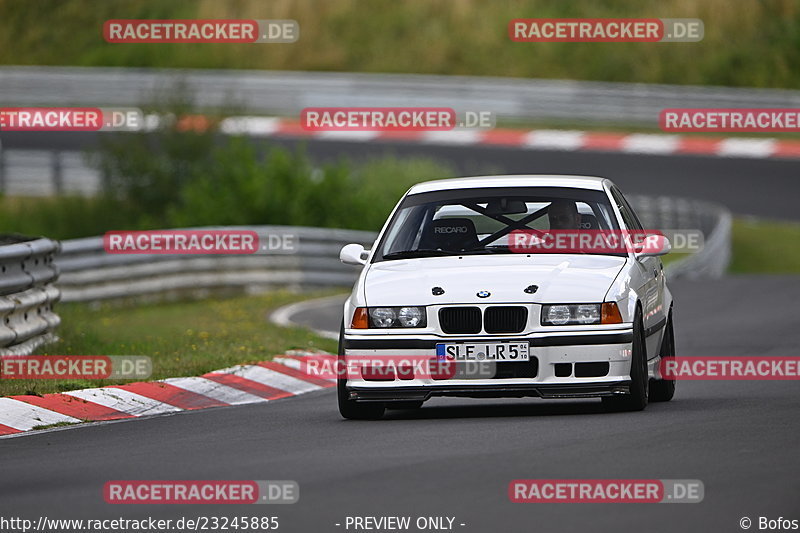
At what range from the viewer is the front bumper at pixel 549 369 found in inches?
400

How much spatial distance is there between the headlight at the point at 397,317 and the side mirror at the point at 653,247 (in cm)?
174

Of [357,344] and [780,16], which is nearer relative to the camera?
[357,344]

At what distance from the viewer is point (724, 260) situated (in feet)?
87.9

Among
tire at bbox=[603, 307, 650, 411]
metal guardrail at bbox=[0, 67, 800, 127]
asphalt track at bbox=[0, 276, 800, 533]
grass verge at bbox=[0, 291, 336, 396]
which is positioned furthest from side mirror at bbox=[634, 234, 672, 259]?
metal guardrail at bbox=[0, 67, 800, 127]

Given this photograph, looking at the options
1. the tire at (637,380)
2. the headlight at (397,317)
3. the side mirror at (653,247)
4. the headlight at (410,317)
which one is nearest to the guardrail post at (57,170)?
the side mirror at (653,247)

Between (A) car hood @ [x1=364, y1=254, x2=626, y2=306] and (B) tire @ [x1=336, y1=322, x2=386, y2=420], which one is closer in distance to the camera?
(A) car hood @ [x1=364, y1=254, x2=626, y2=306]

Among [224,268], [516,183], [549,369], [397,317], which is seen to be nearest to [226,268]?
[224,268]

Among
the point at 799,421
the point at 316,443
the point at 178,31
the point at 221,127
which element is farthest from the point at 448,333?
the point at 178,31

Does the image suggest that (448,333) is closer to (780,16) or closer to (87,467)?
(87,467)

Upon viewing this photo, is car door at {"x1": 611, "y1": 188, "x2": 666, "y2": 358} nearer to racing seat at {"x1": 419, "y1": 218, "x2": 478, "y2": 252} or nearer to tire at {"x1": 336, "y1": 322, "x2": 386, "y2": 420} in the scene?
racing seat at {"x1": 419, "y1": 218, "x2": 478, "y2": 252}

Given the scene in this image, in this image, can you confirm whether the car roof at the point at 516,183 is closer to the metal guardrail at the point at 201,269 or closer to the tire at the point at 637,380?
the tire at the point at 637,380

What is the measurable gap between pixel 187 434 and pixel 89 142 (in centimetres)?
3125

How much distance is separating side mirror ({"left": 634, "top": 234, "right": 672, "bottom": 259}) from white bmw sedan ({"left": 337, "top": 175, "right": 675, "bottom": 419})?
0.12ft

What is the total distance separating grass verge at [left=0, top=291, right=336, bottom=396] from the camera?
13.5 meters
